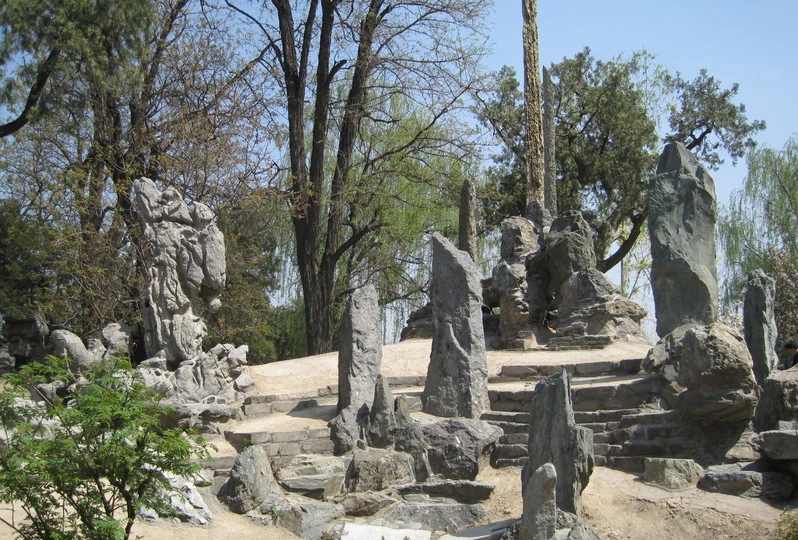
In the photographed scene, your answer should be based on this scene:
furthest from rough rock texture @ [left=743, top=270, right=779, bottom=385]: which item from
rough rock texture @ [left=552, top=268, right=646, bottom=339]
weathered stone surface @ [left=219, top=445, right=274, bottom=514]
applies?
weathered stone surface @ [left=219, top=445, right=274, bottom=514]

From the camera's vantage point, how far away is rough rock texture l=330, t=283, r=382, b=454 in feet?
39.2

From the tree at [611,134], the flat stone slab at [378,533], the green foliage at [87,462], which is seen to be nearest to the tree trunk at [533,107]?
the tree at [611,134]

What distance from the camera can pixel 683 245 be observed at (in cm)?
1355

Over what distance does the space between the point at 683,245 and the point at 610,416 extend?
12.0ft

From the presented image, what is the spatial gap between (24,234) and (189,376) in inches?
284

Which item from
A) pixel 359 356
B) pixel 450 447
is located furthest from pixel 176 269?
pixel 450 447

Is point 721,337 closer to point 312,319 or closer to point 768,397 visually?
point 768,397

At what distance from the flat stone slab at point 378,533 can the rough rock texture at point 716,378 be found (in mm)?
3533

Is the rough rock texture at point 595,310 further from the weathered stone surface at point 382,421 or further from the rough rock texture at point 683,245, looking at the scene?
the weathered stone surface at point 382,421

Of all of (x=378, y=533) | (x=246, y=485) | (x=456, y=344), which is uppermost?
(x=456, y=344)

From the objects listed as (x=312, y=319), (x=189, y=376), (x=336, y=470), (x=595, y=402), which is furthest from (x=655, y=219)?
(x=312, y=319)

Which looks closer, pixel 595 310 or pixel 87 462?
pixel 87 462

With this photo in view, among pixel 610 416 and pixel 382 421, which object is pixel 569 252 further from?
pixel 382 421

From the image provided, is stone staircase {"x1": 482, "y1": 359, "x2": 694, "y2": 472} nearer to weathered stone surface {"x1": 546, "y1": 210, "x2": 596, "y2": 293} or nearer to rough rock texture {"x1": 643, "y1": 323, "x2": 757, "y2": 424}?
rough rock texture {"x1": 643, "y1": 323, "x2": 757, "y2": 424}
